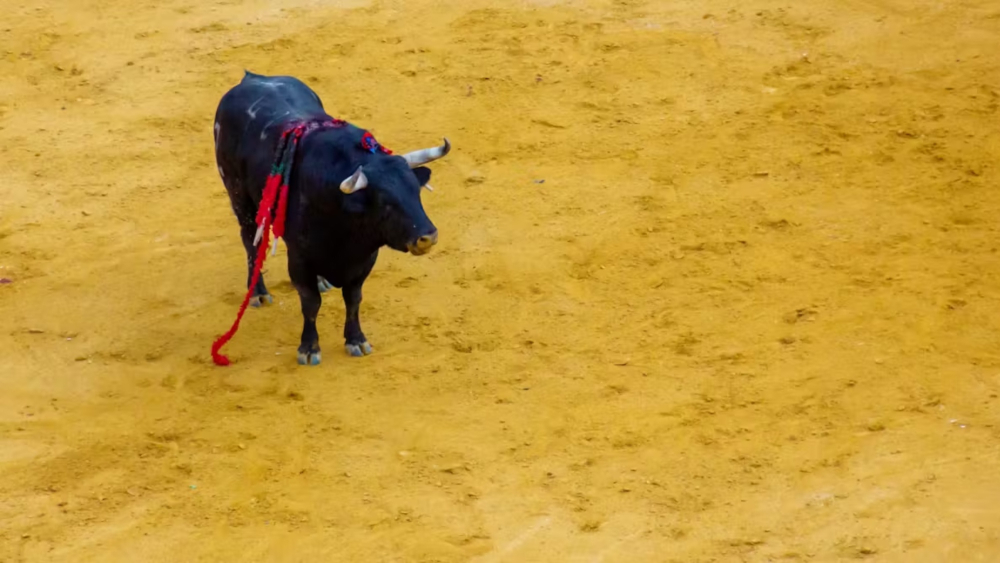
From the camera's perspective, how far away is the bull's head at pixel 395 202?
6.84 metres

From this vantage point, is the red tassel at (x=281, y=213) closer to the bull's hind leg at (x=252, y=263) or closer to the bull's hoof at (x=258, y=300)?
the bull's hind leg at (x=252, y=263)

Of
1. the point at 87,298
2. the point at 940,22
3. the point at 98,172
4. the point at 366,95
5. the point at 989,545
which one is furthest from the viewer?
the point at 940,22

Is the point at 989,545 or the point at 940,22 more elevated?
the point at 940,22

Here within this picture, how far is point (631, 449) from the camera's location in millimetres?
6852

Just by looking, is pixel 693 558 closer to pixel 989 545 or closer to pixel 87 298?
pixel 989 545

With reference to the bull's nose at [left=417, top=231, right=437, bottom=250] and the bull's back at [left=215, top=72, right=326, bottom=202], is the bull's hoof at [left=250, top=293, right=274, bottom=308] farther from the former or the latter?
the bull's nose at [left=417, top=231, right=437, bottom=250]

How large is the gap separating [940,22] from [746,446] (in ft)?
23.1

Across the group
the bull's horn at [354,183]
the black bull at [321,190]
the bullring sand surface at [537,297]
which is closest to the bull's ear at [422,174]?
the black bull at [321,190]

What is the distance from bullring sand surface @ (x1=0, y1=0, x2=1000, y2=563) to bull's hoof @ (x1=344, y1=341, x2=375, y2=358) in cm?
7

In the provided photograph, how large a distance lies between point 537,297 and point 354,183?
2042mm

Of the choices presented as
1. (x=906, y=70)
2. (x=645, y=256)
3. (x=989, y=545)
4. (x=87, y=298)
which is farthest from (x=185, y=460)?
(x=906, y=70)

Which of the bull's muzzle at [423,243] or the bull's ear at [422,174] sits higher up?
the bull's ear at [422,174]

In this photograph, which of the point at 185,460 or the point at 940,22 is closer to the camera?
the point at 185,460

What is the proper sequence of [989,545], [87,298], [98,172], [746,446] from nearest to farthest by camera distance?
1. [989,545]
2. [746,446]
3. [87,298]
4. [98,172]
